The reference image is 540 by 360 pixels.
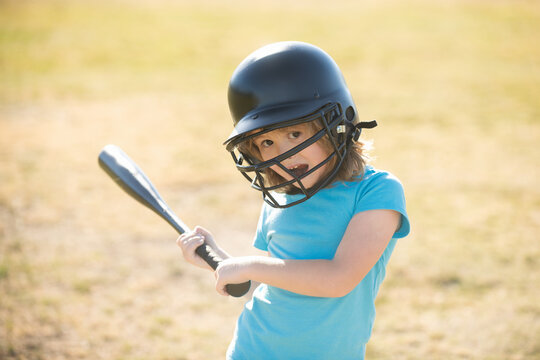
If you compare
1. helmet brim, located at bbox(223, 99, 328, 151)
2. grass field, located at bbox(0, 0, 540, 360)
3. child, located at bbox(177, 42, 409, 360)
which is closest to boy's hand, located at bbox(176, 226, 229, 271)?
child, located at bbox(177, 42, 409, 360)

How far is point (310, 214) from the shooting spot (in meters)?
1.71

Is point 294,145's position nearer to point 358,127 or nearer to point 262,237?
point 358,127

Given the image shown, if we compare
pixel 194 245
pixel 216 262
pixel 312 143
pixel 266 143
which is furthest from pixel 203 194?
pixel 312 143

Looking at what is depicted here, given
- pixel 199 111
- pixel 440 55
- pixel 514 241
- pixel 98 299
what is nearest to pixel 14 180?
pixel 98 299

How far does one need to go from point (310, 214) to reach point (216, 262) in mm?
372

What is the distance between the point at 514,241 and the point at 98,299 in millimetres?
3562

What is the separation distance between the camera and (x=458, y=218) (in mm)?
5184

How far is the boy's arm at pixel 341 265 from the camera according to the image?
4.99 feet

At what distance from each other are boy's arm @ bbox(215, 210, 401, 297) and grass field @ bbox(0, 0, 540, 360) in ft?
6.50

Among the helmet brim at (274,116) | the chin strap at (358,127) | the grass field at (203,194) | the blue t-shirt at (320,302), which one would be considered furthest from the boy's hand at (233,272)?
the grass field at (203,194)

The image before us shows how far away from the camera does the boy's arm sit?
152 cm

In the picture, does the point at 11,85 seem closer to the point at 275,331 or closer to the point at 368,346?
the point at 368,346

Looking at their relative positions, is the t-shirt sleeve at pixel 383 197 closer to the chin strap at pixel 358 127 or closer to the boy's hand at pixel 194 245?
the chin strap at pixel 358 127

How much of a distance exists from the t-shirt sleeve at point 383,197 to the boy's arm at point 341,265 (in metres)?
0.02
